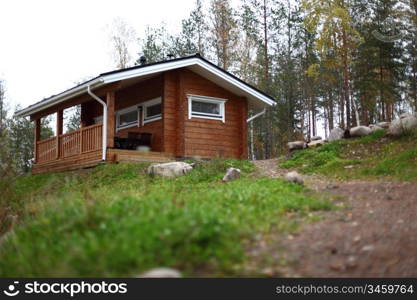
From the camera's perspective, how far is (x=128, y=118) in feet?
53.9

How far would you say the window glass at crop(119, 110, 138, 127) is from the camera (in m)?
16.0

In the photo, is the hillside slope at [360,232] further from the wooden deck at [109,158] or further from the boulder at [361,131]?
the wooden deck at [109,158]

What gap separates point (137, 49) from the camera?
95.6 feet

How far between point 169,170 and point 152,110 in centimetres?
472

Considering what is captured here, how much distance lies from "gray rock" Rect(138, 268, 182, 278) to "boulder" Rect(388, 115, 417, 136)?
1093 cm

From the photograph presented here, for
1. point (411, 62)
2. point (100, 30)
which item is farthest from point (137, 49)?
point (411, 62)

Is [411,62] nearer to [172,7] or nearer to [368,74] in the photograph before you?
[368,74]

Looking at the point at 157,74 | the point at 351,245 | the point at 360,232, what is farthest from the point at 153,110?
the point at 351,245

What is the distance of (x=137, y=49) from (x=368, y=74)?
15.5m

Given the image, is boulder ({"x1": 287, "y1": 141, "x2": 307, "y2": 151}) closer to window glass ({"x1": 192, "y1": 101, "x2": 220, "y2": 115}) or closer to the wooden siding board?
the wooden siding board

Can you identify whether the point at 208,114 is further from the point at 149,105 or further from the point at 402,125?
the point at 402,125

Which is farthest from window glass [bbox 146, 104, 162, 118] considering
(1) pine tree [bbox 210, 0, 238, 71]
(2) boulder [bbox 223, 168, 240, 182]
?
(1) pine tree [bbox 210, 0, 238, 71]

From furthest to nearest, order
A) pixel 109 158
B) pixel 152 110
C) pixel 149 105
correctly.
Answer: pixel 149 105, pixel 152 110, pixel 109 158

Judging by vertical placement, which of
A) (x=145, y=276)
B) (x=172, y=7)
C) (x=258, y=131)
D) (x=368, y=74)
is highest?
(x=172, y=7)
